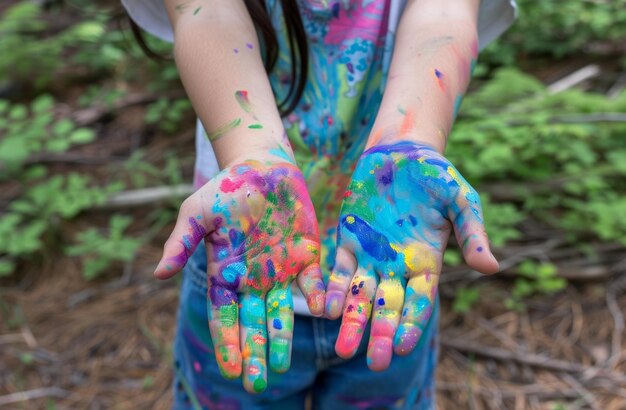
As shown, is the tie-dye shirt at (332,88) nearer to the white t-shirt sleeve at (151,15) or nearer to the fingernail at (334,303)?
the white t-shirt sleeve at (151,15)

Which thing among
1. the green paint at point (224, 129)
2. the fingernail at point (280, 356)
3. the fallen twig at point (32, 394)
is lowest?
the fallen twig at point (32, 394)

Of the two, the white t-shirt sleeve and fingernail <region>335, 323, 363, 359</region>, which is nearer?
fingernail <region>335, 323, 363, 359</region>

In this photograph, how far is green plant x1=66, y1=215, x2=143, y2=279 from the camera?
2.19m

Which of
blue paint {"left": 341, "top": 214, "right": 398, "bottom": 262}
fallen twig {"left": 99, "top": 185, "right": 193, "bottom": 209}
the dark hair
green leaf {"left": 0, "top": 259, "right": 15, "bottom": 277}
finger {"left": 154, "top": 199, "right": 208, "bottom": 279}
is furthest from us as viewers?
fallen twig {"left": 99, "top": 185, "right": 193, "bottom": 209}

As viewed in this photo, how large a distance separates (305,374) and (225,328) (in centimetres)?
27

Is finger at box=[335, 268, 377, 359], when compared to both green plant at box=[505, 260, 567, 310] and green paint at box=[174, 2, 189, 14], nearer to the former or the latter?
green paint at box=[174, 2, 189, 14]

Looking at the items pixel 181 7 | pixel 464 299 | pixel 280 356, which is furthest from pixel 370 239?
pixel 464 299

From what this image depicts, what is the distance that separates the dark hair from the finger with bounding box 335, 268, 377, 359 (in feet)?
1.31

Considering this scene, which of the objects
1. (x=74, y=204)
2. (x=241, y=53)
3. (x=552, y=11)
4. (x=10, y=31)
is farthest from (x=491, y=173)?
(x=10, y=31)

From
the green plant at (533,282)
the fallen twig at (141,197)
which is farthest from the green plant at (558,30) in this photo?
the fallen twig at (141,197)

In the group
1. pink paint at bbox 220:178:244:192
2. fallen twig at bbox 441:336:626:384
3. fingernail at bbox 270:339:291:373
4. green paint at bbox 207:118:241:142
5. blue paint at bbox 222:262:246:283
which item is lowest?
fallen twig at bbox 441:336:626:384

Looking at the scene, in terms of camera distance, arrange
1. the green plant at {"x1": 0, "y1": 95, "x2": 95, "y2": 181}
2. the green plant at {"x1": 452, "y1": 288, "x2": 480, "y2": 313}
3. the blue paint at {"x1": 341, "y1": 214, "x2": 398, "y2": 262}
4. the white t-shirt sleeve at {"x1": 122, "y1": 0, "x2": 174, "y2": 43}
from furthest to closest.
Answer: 1. the green plant at {"x1": 0, "y1": 95, "x2": 95, "y2": 181}
2. the green plant at {"x1": 452, "y1": 288, "x2": 480, "y2": 313}
3. the white t-shirt sleeve at {"x1": 122, "y1": 0, "x2": 174, "y2": 43}
4. the blue paint at {"x1": 341, "y1": 214, "x2": 398, "y2": 262}

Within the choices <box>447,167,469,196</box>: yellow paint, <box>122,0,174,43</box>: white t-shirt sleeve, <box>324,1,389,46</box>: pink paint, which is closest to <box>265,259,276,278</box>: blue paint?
<box>447,167,469,196</box>: yellow paint

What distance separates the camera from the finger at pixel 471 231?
821 mm
